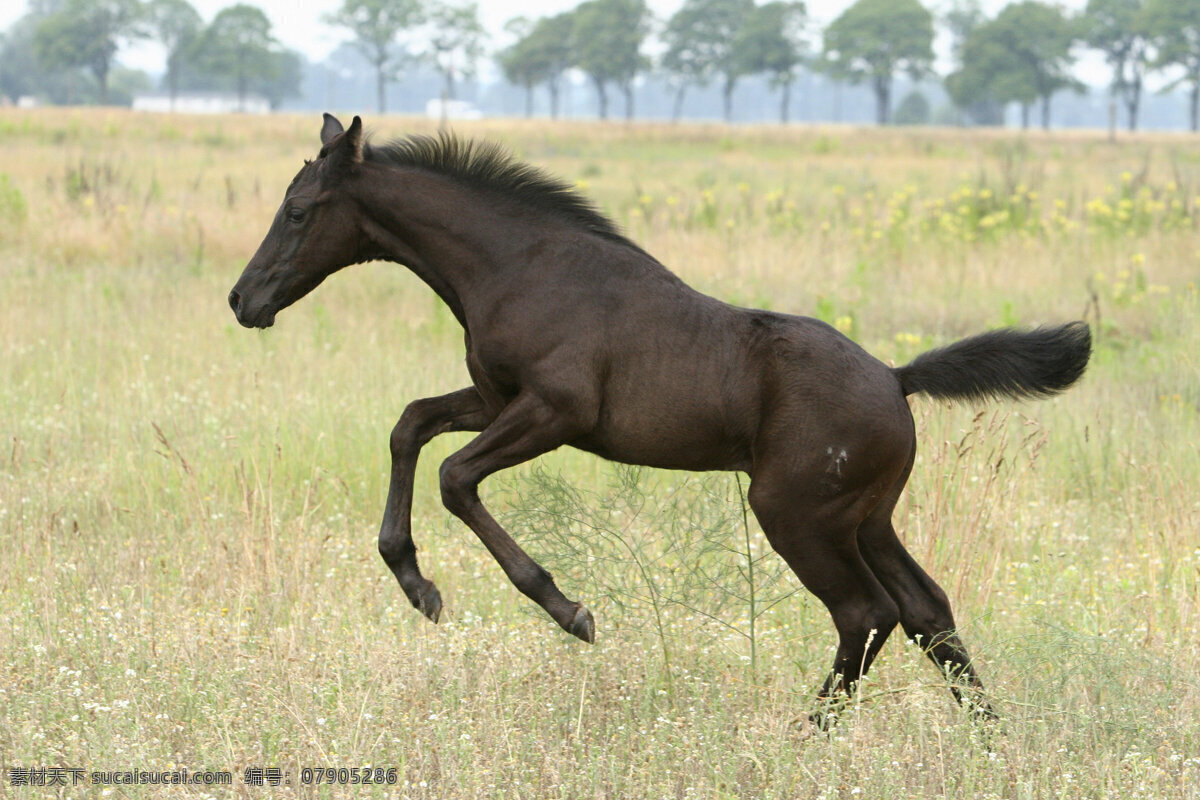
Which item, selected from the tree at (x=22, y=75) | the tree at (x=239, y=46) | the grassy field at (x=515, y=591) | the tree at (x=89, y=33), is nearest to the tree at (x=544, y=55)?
the tree at (x=239, y=46)

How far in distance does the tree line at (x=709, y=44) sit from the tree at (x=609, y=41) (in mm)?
122

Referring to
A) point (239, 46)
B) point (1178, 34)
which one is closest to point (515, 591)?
point (1178, 34)

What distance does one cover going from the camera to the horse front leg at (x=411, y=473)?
405 centimetres

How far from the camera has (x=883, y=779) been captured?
395 cm

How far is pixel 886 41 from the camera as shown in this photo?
107312 millimetres

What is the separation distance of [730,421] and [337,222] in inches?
56.2

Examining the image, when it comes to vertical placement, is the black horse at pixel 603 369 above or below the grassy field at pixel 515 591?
above

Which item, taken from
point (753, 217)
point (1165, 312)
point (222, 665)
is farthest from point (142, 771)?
point (753, 217)

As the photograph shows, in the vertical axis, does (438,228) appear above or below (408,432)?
above

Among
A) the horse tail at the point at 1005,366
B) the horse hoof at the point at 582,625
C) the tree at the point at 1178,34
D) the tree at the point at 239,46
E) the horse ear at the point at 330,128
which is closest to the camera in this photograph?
the horse hoof at the point at 582,625

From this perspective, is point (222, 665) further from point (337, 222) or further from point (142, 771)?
point (337, 222)

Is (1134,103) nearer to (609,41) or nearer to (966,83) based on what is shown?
(966,83)

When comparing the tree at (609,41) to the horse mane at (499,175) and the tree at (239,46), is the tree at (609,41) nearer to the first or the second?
the tree at (239,46)

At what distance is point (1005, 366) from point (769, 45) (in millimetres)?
108778
